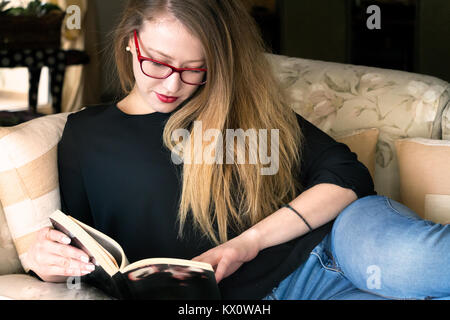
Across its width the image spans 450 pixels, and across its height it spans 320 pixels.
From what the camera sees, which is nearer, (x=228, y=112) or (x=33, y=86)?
(x=228, y=112)

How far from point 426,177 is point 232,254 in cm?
55

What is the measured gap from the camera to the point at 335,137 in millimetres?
1600

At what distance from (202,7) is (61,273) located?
620 mm

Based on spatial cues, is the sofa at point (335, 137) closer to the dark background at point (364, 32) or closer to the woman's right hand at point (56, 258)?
the woman's right hand at point (56, 258)

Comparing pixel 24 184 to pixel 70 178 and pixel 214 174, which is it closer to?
pixel 70 178

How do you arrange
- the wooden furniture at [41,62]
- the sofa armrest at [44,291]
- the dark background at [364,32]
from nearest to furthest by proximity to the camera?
the sofa armrest at [44,291] → the wooden furniture at [41,62] → the dark background at [364,32]

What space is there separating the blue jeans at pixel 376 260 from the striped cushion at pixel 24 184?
0.53 meters

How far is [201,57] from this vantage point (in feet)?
3.86

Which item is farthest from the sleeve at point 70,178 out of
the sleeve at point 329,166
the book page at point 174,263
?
the sleeve at point 329,166

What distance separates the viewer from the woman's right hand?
0.96m

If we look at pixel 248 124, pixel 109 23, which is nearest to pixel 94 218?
pixel 248 124

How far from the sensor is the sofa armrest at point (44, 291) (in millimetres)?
1005

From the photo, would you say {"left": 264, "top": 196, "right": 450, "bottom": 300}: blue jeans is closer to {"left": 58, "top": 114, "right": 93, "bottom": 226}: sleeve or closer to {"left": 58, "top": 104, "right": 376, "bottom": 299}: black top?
{"left": 58, "top": 104, "right": 376, "bottom": 299}: black top

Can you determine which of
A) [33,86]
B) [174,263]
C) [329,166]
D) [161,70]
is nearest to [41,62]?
[33,86]
